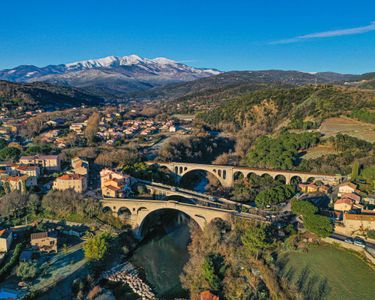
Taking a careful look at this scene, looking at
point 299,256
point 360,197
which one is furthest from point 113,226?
point 360,197

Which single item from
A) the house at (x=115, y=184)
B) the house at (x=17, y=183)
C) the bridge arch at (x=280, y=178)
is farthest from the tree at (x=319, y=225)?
the house at (x=17, y=183)

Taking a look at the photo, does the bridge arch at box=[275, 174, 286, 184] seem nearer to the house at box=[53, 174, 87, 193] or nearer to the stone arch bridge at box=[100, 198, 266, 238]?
the stone arch bridge at box=[100, 198, 266, 238]

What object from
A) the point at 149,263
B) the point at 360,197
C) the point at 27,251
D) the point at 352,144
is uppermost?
the point at 352,144

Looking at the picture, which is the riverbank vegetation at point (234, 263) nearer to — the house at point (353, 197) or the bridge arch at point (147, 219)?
the bridge arch at point (147, 219)

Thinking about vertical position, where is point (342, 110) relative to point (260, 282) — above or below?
above

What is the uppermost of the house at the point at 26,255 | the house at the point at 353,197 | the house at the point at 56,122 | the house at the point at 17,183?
the house at the point at 56,122

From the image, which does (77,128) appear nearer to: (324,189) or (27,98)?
(27,98)

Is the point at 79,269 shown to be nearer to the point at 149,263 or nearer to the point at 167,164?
the point at 149,263
